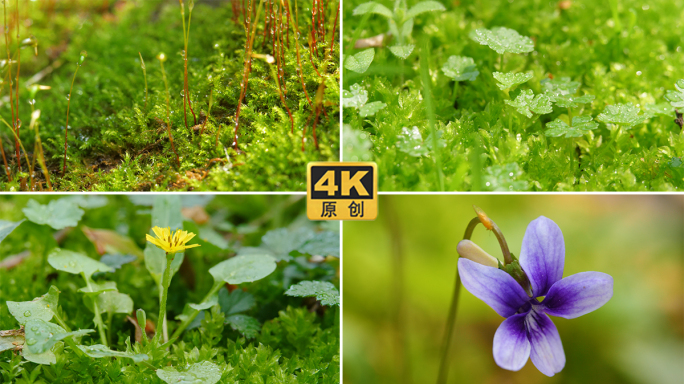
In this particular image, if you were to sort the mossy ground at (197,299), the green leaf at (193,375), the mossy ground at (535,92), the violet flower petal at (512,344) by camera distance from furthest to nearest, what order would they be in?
the mossy ground at (535,92) → the mossy ground at (197,299) → the green leaf at (193,375) → the violet flower petal at (512,344)

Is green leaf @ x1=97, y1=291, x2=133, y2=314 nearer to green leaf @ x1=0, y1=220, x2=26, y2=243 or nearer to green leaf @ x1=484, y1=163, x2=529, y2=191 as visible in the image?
green leaf @ x1=0, y1=220, x2=26, y2=243

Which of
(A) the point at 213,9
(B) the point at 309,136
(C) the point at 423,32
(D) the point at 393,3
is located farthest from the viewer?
(A) the point at 213,9

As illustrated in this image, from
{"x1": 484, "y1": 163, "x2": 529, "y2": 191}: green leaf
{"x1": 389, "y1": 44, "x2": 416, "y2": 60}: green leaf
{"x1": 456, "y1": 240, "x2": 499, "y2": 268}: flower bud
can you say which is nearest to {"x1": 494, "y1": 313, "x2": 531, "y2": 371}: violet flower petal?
{"x1": 456, "y1": 240, "x2": 499, "y2": 268}: flower bud

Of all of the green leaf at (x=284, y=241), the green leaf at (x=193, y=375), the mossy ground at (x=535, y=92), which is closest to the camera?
the green leaf at (x=193, y=375)

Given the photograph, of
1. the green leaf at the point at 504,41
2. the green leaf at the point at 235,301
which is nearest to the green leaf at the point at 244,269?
the green leaf at the point at 235,301

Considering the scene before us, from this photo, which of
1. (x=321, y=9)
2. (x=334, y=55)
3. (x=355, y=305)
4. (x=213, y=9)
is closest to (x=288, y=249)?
(x=355, y=305)

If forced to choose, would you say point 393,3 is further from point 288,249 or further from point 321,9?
point 288,249

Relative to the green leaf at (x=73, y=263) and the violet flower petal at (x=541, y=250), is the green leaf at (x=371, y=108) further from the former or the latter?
the green leaf at (x=73, y=263)
